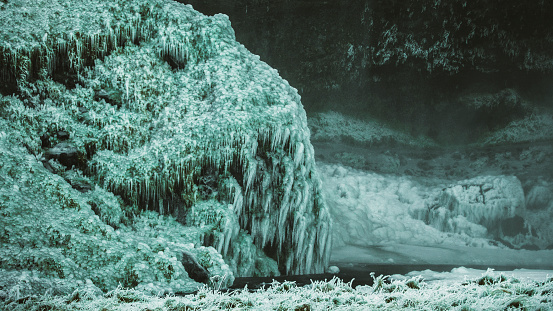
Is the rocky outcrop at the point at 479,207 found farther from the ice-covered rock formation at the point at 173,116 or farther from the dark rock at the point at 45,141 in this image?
the dark rock at the point at 45,141

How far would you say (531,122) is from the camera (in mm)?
38031

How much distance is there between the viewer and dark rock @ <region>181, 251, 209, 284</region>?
12273mm

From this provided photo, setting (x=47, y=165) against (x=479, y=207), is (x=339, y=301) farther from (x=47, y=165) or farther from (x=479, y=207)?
(x=479, y=207)

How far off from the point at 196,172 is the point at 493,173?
96.3 feet

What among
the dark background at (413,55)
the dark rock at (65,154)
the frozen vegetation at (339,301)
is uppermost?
the dark background at (413,55)

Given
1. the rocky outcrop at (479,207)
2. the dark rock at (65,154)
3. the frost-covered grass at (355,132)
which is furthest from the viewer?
the frost-covered grass at (355,132)

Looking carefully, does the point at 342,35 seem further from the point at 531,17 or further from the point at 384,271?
the point at 384,271

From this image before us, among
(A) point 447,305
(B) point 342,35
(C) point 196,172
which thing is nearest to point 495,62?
(B) point 342,35

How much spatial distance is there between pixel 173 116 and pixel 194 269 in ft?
19.2

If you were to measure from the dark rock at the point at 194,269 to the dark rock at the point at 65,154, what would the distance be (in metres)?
4.91

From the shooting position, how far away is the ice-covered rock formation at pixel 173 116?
48.5 ft

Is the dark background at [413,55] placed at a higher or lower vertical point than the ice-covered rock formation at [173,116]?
higher

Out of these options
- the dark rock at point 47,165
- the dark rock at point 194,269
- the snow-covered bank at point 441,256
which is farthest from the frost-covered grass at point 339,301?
the snow-covered bank at point 441,256

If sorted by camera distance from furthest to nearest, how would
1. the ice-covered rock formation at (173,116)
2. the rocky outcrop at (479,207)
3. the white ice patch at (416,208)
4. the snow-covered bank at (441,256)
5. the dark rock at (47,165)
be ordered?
the rocky outcrop at (479,207), the white ice patch at (416,208), the snow-covered bank at (441,256), the ice-covered rock formation at (173,116), the dark rock at (47,165)
